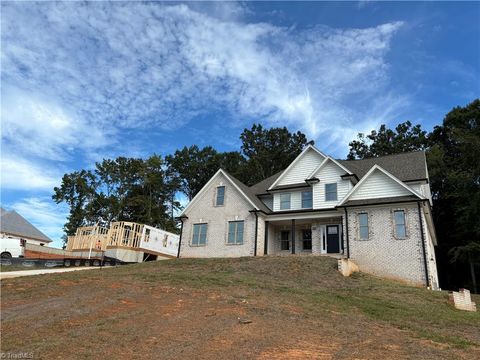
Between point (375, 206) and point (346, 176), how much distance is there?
3.35m

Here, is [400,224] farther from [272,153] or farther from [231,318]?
[272,153]

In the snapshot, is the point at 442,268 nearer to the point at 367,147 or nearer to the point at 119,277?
the point at 367,147

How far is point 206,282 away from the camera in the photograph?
51.8 ft

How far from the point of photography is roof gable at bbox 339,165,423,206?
21609 mm

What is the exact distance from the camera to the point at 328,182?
25.2 metres

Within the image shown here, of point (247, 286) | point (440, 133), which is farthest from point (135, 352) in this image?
point (440, 133)

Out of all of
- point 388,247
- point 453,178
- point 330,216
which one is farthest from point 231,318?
point 453,178

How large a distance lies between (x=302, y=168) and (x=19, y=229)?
122ft

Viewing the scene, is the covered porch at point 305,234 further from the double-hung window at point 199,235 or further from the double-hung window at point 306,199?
the double-hung window at point 199,235

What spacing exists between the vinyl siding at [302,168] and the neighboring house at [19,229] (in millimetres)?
32684

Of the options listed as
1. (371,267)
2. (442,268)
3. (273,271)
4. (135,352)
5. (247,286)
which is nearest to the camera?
(135,352)

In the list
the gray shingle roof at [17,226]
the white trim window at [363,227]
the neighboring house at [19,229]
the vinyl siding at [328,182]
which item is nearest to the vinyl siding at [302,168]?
the vinyl siding at [328,182]

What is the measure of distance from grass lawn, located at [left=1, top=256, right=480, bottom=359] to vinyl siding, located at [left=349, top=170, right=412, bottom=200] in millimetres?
5921

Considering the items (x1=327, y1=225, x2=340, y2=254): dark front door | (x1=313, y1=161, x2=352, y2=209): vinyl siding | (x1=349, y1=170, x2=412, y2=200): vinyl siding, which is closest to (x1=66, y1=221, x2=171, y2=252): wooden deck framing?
(x1=313, y1=161, x2=352, y2=209): vinyl siding
